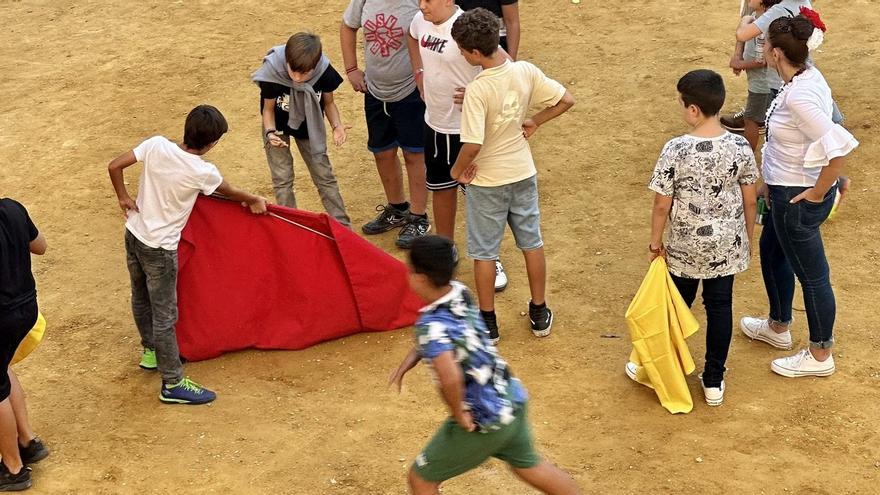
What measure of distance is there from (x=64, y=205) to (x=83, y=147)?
3.41 ft

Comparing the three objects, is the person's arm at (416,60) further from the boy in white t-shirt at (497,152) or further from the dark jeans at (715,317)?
the dark jeans at (715,317)

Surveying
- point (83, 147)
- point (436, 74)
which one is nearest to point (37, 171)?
point (83, 147)

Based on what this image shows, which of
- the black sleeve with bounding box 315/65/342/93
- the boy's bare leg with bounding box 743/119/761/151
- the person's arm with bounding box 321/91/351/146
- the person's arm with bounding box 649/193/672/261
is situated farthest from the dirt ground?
the black sleeve with bounding box 315/65/342/93

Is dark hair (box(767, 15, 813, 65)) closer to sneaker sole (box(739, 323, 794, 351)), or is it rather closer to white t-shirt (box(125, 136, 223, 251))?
sneaker sole (box(739, 323, 794, 351))

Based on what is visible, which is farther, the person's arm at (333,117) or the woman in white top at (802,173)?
the person's arm at (333,117)

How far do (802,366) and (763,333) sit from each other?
0.40 meters

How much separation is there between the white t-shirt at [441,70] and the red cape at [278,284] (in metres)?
0.92

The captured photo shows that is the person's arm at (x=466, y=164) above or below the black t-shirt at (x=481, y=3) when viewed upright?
below

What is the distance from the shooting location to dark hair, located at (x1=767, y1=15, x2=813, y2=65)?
17.6 ft

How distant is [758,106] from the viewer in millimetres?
7766

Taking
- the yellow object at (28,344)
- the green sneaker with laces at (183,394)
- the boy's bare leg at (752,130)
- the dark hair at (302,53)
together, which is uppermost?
the dark hair at (302,53)

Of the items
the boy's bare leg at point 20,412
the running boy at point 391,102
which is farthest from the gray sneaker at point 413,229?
the boy's bare leg at point 20,412

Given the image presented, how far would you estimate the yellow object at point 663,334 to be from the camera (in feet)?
18.5

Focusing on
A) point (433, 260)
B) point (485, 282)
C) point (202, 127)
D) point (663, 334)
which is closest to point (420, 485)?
point (433, 260)
